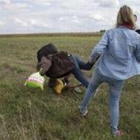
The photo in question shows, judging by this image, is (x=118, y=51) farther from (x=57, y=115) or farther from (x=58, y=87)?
(x=58, y=87)

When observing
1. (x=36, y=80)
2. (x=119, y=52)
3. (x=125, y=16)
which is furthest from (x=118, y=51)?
(x=36, y=80)

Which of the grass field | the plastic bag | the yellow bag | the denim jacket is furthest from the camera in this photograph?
the yellow bag

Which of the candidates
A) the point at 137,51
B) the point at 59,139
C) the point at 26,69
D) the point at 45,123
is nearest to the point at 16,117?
the point at 45,123

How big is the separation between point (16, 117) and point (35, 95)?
113cm

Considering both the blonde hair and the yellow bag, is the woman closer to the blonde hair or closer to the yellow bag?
the blonde hair

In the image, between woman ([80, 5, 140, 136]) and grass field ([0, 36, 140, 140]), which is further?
grass field ([0, 36, 140, 140])

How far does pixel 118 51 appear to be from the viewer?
6.10 m

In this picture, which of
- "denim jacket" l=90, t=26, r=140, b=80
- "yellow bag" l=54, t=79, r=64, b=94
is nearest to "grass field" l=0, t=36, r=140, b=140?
"yellow bag" l=54, t=79, r=64, b=94

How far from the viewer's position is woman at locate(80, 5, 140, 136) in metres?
6.04

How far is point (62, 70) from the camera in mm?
7926

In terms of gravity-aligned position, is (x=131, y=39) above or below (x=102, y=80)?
above

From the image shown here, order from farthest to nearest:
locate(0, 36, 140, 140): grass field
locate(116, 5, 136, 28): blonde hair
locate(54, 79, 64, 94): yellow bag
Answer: locate(54, 79, 64, 94): yellow bag → locate(0, 36, 140, 140): grass field → locate(116, 5, 136, 28): blonde hair

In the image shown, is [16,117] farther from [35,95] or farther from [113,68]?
[113,68]

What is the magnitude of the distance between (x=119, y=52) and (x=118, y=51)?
21 millimetres
